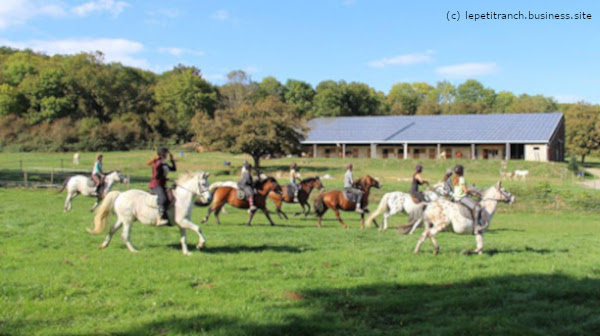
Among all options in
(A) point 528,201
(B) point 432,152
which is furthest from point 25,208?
(B) point 432,152

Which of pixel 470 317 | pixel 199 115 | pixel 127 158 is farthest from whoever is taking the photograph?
pixel 127 158

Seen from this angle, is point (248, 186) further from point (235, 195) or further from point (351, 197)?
point (351, 197)

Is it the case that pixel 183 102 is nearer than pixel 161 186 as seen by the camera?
No

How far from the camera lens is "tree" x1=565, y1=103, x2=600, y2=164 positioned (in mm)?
69688

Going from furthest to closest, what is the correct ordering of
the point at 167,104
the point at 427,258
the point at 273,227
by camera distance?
1. the point at 167,104
2. the point at 273,227
3. the point at 427,258

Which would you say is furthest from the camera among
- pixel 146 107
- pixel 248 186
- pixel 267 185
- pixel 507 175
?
pixel 146 107

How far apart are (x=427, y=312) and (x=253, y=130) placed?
43066 millimetres

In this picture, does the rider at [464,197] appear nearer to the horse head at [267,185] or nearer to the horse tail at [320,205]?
the horse tail at [320,205]

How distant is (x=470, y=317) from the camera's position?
294 inches

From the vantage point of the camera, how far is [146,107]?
86938mm

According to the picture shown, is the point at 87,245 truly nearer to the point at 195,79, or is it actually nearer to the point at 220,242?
the point at 220,242

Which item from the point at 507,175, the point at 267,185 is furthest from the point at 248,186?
the point at 507,175

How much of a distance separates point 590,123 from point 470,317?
73628 mm

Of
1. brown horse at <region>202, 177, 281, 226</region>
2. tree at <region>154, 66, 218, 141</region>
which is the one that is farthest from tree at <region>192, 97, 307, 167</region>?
tree at <region>154, 66, 218, 141</region>
